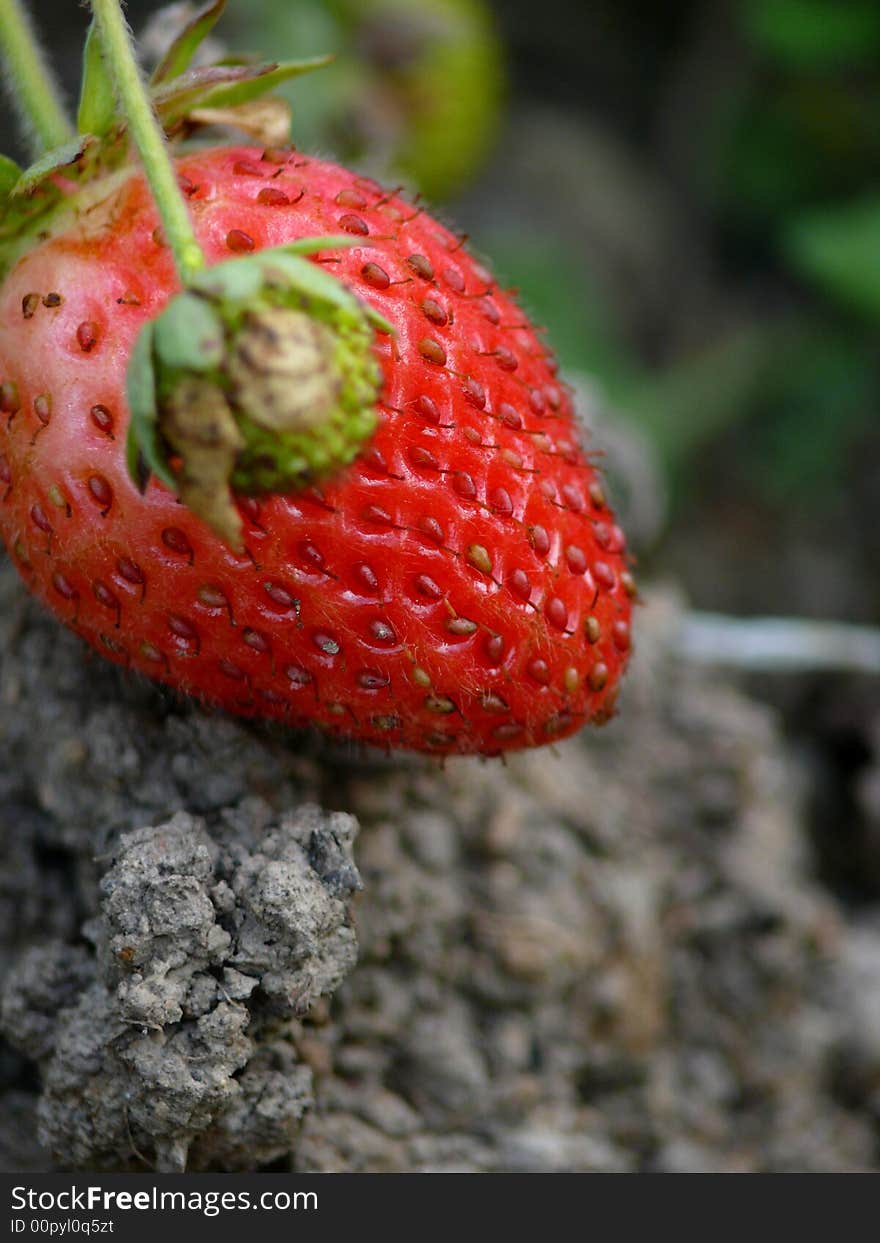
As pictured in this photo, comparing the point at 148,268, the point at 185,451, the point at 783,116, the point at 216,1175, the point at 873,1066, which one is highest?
the point at 783,116

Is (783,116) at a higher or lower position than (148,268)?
higher

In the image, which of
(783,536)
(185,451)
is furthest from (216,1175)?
(783,536)

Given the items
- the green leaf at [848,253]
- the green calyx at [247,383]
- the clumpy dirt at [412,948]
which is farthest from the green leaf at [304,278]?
the green leaf at [848,253]

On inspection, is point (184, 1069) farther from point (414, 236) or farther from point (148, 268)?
point (414, 236)

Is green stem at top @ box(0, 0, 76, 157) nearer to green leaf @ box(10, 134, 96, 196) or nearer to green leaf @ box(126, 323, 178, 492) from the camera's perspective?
green leaf @ box(10, 134, 96, 196)

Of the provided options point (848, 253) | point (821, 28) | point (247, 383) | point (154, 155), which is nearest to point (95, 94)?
point (154, 155)

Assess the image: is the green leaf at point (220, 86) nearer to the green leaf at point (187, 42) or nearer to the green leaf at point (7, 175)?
the green leaf at point (187, 42)

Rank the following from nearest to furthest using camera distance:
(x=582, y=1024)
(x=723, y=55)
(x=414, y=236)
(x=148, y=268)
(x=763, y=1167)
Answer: (x=148, y=268)
(x=414, y=236)
(x=582, y=1024)
(x=763, y=1167)
(x=723, y=55)
